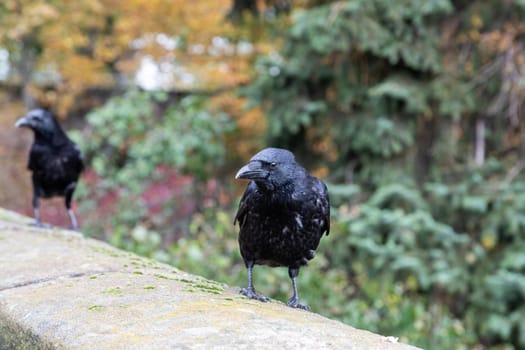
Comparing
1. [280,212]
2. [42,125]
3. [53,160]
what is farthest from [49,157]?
[280,212]

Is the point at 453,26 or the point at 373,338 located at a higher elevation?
the point at 453,26

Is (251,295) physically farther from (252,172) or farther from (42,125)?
(42,125)

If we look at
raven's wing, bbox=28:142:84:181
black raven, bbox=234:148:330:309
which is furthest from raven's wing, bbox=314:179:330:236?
raven's wing, bbox=28:142:84:181

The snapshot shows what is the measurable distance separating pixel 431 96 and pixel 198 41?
6.32 m

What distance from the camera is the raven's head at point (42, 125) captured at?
5043 mm

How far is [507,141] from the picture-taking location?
7008mm

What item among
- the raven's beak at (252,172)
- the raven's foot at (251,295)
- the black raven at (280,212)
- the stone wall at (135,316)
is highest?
the raven's beak at (252,172)

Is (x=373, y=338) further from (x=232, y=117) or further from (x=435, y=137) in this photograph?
(x=232, y=117)

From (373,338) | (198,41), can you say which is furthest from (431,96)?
(198,41)

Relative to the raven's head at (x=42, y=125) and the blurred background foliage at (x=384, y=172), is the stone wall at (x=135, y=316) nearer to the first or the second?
the raven's head at (x=42, y=125)

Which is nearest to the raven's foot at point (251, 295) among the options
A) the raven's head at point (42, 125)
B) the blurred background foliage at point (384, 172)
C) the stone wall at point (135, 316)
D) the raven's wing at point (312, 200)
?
the stone wall at point (135, 316)

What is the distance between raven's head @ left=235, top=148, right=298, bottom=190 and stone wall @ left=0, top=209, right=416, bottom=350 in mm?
515

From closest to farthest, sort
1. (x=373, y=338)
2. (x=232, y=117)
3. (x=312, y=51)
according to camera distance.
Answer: (x=373, y=338), (x=312, y=51), (x=232, y=117)

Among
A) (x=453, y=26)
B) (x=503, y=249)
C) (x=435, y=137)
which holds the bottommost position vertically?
(x=503, y=249)
